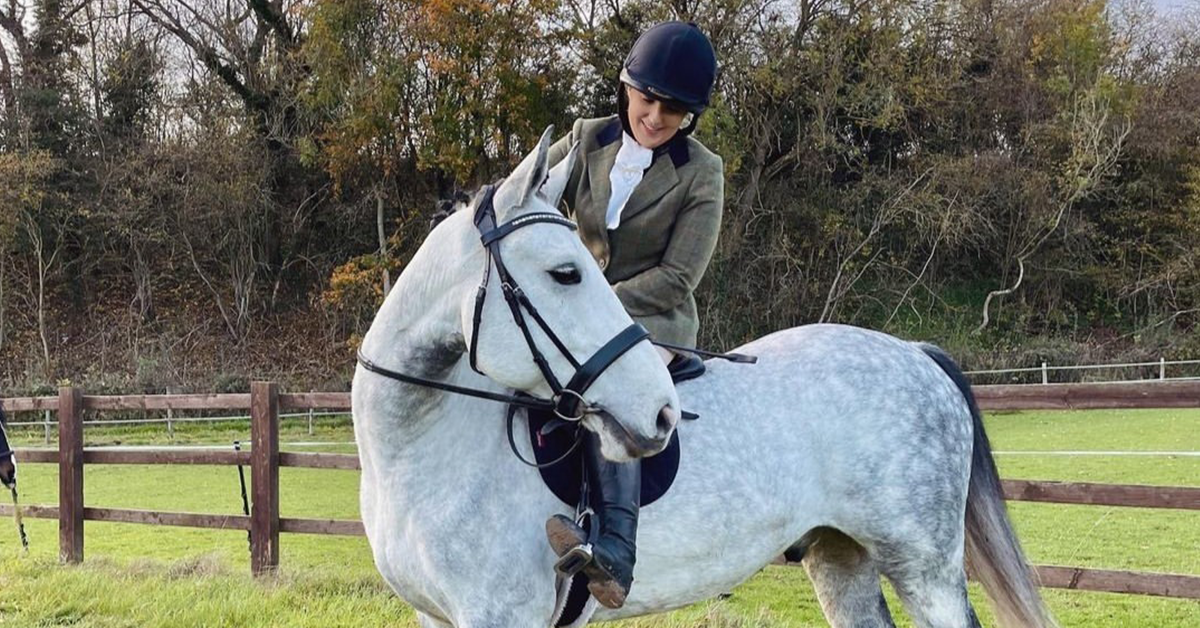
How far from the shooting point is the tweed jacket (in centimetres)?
258

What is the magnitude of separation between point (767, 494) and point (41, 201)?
868 inches

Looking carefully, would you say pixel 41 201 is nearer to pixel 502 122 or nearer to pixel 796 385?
pixel 502 122

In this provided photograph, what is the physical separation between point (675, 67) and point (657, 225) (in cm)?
47

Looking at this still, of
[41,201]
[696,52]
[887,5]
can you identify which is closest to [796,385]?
[696,52]

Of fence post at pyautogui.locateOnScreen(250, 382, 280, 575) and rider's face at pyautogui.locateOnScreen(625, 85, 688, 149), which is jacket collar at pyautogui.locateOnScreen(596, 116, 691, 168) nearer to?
rider's face at pyautogui.locateOnScreen(625, 85, 688, 149)

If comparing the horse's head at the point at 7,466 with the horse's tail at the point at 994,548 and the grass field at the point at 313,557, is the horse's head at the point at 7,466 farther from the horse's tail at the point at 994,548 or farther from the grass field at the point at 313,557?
the horse's tail at the point at 994,548

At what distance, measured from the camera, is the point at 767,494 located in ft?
8.48

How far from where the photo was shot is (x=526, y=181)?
6.56 ft

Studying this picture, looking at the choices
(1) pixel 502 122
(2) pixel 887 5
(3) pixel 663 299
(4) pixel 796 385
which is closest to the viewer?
(3) pixel 663 299

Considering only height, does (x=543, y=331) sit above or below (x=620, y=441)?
above

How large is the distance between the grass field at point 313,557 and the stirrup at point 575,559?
2335mm

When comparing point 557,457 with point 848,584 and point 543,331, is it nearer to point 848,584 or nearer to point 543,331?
point 543,331

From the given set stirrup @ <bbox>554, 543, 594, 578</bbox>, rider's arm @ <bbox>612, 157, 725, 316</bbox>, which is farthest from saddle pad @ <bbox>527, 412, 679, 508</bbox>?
rider's arm @ <bbox>612, 157, 725, 316</bbox>

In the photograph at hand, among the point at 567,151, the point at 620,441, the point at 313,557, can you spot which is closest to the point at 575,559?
the point at 620,441
